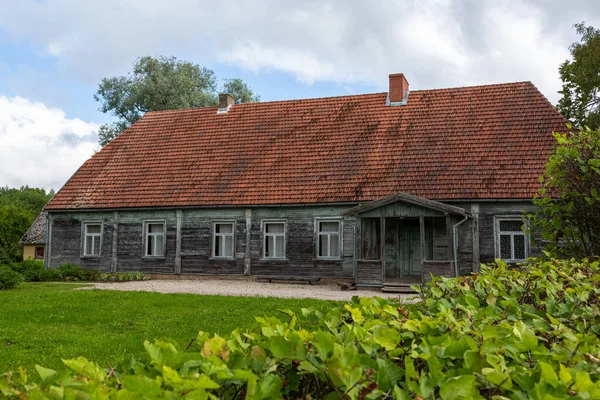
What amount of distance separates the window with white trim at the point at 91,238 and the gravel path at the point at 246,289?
4.04 metres

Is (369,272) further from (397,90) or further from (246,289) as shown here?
(397,90)

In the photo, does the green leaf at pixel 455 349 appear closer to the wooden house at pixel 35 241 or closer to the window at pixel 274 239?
the window at pixel 274 239

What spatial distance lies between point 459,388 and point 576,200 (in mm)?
6425

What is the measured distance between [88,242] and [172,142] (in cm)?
562

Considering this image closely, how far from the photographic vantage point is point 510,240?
18.4 meters

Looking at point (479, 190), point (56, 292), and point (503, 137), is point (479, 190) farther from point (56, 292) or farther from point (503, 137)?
point (56, 292)

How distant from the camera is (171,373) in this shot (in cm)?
149

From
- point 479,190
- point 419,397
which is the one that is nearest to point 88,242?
point 479,190

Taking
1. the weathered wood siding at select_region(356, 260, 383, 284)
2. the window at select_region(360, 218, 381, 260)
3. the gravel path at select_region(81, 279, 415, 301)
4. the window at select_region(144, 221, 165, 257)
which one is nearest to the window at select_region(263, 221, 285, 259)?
the gravel path at select_region(81, 279, 415, 301)

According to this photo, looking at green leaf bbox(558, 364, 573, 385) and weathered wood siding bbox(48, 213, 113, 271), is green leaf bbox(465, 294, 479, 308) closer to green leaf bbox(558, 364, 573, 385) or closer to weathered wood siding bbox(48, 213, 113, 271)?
green leaf bbox(558, 364, 573, 385)

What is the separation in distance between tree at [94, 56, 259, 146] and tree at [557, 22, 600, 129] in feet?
76.2

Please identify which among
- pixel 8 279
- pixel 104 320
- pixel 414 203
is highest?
pixel 414 203

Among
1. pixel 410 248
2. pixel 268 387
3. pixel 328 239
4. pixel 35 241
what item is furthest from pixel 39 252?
pixel 268 387

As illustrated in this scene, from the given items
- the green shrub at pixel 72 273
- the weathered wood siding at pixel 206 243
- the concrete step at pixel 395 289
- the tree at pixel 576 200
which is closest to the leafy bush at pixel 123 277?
the green shrub at pixel 72 273
